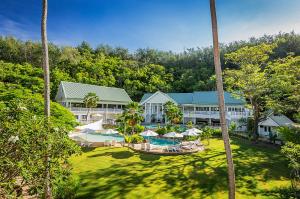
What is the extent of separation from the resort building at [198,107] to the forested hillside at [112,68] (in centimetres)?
1116

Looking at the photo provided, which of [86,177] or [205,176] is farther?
[205,176]

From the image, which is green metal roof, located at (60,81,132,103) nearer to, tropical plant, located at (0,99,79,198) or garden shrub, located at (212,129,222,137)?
garden shrub, located at (212,129,222,137)

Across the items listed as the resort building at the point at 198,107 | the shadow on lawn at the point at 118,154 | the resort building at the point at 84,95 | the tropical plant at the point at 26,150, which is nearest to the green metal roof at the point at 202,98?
the resort building at the point at 198,107

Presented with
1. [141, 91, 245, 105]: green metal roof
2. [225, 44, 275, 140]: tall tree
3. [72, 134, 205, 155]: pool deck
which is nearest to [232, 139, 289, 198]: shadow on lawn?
[72, 134, 205, 155]: pool deck

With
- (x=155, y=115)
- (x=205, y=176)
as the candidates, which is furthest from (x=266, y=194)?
(x=155, y=115)

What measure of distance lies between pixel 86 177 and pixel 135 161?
6129mm

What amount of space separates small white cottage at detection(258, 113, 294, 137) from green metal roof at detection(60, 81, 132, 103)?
3151cm

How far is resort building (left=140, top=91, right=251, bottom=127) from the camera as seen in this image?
151 ft

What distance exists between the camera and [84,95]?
152 feet

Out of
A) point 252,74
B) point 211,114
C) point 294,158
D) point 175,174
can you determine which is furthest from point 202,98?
point 294,158

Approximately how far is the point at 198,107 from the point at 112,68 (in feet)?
103

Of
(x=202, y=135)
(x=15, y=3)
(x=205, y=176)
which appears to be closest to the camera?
(x=15, y=3)

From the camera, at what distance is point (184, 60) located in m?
82.7

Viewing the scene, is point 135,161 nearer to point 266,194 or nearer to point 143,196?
point 143,196
